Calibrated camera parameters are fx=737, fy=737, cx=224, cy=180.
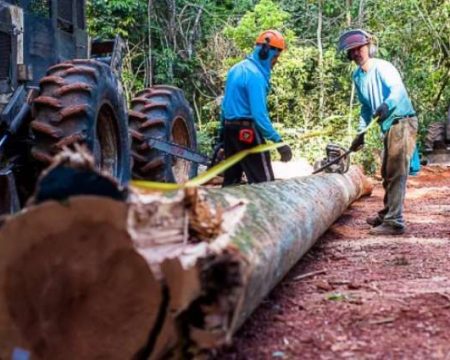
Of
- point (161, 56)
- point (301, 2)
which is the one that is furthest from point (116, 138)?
point (301, 2)

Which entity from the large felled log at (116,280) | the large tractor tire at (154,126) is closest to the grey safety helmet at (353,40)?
the large tractor tire at (154,126)

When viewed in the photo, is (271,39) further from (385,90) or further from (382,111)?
(382,111)

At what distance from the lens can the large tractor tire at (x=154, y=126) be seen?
326 inches

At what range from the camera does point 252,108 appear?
743 centimetres

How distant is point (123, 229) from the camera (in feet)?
7.99

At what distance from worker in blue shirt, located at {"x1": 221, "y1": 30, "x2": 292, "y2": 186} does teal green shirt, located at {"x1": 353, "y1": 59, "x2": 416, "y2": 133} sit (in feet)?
3.23

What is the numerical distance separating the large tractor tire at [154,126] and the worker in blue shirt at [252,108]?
0.87 meters

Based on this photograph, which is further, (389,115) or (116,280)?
(389,115)

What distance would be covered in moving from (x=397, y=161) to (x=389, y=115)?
17.7 inches

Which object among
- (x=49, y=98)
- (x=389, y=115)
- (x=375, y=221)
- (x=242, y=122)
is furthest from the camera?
(x=242, y=122)

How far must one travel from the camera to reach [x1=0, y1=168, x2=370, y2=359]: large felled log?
243cm

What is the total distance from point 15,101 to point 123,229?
3.65 metres

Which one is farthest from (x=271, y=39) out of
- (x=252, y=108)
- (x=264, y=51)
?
(x=252, y=108)

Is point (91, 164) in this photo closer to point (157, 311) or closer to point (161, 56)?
point (157, 311)
